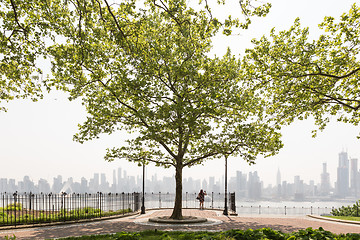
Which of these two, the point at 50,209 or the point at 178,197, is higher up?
the point at 178,197

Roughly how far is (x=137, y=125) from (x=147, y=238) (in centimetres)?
1154

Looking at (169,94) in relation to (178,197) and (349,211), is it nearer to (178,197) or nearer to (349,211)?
(178,197)

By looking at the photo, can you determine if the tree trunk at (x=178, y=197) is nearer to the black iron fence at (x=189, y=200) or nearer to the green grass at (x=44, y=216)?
the green grass at (x=44, y=216)

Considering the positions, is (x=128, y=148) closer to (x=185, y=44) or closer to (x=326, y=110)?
(x=185, y=44)

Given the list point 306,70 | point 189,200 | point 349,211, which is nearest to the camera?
point 306,70

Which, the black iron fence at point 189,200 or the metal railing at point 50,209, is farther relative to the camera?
the black iron fence at point 189,200

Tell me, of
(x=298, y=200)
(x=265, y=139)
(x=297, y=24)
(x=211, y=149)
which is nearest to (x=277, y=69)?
(x=297, y=24)

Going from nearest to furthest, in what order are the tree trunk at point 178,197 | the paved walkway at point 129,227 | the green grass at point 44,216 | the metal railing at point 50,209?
the paved walkway at point 129,227, the green grass at point 44,216, the metal railing at point 50,209, the tree trunk at point 178,197

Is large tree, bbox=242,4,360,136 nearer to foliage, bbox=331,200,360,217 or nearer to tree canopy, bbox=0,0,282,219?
tree canopy, bbox=0,0,282,219

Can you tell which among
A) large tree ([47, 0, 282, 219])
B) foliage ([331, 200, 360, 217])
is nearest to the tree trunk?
large tree ([47, 0, 282, 219])

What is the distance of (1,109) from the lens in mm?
16594

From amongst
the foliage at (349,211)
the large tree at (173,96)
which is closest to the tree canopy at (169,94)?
the large tree at (173,96)

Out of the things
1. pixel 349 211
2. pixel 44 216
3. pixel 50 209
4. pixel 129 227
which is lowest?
pixel 349 211

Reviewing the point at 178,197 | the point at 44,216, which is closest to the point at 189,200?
the point at 178,197
